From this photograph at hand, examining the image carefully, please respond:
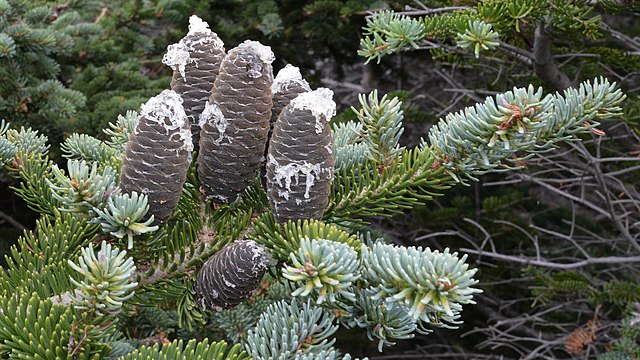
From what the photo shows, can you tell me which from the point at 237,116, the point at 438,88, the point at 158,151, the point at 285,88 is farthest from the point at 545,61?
the point at 438,88

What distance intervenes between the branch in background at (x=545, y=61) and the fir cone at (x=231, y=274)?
1425 millimetres

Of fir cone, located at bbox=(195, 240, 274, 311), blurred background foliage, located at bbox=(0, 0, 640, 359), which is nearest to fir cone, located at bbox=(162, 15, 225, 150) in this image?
fir cone, located at bbox=(195, 240, 274, 311)

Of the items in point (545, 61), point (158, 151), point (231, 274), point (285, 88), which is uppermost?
point (545, 61)

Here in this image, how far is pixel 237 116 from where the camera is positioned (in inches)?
32.8

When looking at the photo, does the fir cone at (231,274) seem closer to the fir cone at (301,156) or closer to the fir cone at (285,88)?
the fir cone at (301,156)

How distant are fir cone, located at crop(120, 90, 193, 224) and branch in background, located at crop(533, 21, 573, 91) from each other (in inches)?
55.9

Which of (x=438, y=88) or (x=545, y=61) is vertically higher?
(x=438, y=88)

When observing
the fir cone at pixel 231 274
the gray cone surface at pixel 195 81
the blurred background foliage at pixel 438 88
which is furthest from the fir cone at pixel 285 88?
the blurred background foliage at pixel 438 88

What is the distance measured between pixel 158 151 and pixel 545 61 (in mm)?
1620

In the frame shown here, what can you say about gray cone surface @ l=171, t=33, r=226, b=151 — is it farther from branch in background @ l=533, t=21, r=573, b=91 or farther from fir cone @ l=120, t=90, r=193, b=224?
branch in background @ l=533, t=21, r=573, b=91

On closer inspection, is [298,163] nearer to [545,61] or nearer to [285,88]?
[285,88]

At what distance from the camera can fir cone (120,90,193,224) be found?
0.79m

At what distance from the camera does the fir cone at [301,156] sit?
80cm

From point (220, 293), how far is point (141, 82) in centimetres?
196
